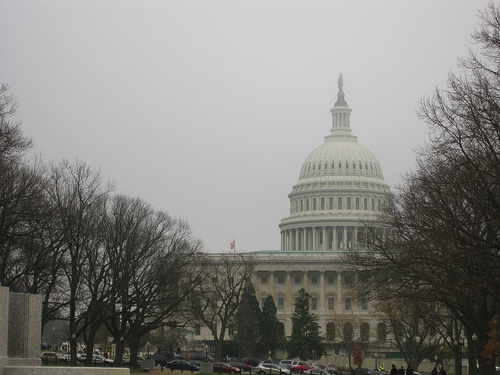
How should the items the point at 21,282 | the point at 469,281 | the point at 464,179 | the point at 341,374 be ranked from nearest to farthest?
the point at 464,179 → the point at 469,281 → the point at 21,282 → the point at 341,374

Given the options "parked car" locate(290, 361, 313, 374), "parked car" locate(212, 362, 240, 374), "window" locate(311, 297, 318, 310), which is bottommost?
"parked car" locate(212, 362, 240, 374)

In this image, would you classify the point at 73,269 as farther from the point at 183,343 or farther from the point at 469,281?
the point at 183,343

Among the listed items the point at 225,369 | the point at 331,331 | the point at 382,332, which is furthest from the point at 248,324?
the point at 225,369

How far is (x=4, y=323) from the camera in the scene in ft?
104

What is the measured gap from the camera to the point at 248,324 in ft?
440

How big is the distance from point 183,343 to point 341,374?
55.6 m

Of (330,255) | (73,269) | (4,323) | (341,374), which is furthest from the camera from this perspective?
(330,255)

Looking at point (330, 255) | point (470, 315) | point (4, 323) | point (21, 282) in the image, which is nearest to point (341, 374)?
point (21, 282)

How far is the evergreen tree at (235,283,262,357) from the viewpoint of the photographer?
437ft

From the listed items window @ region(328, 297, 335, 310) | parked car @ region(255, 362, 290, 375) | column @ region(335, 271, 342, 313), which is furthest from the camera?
window @ region(328, 297, 335, 310)

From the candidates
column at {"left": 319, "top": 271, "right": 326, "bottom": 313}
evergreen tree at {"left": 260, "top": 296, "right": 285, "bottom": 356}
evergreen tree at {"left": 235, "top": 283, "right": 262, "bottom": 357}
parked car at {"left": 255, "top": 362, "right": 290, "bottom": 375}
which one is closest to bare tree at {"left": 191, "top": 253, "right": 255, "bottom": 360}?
evergreen tree at {"left": 235, "top": 283, "right": 262, "bottom": 357}

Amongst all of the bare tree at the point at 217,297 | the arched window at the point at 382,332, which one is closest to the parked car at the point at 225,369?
the bare tree at the point at 217,297

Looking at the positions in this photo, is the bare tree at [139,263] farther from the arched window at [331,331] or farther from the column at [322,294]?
the column at [322,294]

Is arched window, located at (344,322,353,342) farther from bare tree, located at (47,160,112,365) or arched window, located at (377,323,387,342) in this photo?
bare tree, located at (47,160,112,365)
